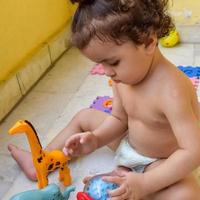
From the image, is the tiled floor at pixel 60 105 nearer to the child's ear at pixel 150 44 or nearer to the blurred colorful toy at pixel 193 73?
the blurred colorful toy at pixel 193 73

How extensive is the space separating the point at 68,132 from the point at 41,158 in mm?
158

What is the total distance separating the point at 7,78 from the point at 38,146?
0.45 metres

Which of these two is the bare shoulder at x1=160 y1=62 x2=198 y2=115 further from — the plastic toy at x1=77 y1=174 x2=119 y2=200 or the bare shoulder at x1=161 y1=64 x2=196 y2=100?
the plastic toy at x1=77 y1=174 x2=119 y2=200

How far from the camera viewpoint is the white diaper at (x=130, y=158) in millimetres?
730

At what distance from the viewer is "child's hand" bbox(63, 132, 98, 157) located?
0.73m

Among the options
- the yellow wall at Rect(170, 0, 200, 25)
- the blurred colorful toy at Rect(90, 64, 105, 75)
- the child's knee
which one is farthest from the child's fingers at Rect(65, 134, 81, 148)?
the yellow wall at Rect(170, 0, 200, 25)

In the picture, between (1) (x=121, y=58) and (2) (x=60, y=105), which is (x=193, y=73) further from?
(1) (x=121, y=58)

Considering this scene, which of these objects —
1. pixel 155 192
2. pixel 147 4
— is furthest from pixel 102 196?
pixel 147 4

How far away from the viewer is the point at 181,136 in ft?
1.99

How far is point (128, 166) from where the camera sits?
2.49 feet

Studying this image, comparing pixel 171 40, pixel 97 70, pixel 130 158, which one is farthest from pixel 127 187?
pixel 171 40

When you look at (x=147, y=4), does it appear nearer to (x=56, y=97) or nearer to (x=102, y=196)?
(x=102, y=196)

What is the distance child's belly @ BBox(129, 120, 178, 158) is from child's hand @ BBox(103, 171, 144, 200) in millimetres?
89

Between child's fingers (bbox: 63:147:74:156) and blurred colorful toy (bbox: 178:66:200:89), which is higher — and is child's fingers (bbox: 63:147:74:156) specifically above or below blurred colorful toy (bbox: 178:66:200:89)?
above
